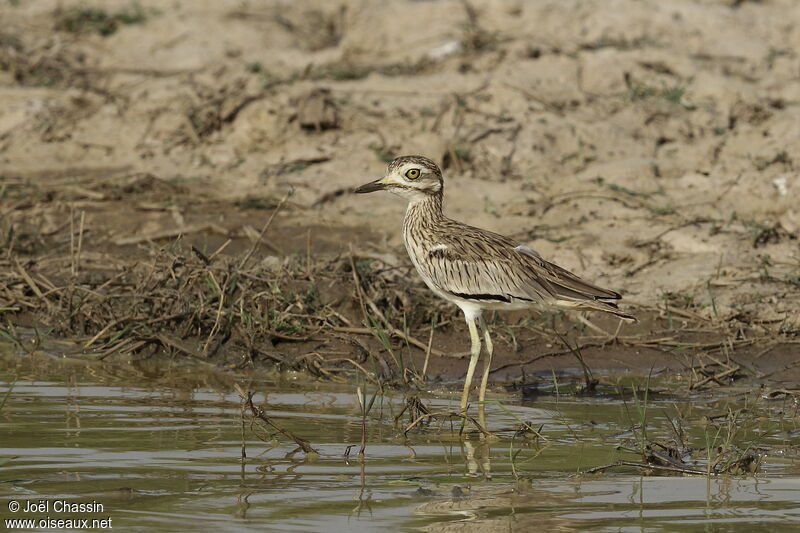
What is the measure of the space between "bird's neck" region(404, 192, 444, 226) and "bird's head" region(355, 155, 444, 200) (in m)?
0.02

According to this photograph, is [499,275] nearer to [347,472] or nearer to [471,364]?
[471,364]

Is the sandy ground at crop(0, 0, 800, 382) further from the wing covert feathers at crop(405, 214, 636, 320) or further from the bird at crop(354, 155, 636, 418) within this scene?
the wing covert feathers at crop(405, 214, 636, 320)

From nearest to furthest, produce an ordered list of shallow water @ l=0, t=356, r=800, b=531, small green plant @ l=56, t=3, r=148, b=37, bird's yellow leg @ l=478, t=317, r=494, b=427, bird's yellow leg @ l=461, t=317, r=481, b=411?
1. shallow water @ l=0, t=356, r=800, b=531
2. bird's yellow leg @ l=478, t=317, r=494, b=427
3. bird's yellow leg @ l=461, t=317, r=481, b=411
4. small green plant @ l=56, t=3, r=148, b=37

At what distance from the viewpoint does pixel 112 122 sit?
11.7 m

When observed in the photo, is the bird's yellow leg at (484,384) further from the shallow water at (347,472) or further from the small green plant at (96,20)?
the small green plant at (96,20)

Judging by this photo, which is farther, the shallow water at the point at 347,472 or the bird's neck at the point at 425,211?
the bird's neck at the point at 425,211

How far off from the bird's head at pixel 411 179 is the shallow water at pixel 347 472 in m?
1.20

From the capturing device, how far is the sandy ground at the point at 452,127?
950 centimetres

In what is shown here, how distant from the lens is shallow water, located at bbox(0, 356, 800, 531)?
4.68 meters

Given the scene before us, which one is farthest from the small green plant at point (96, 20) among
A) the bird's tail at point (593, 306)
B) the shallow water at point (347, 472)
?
the bird's tail at point (593, 306)

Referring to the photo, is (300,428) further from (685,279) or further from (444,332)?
(685,279)

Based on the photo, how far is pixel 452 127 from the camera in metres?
11.0

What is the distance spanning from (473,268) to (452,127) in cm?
431

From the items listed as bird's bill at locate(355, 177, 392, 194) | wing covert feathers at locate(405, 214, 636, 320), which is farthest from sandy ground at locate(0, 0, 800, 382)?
wing covert feathers at locate(405, 214, 636, 320)
